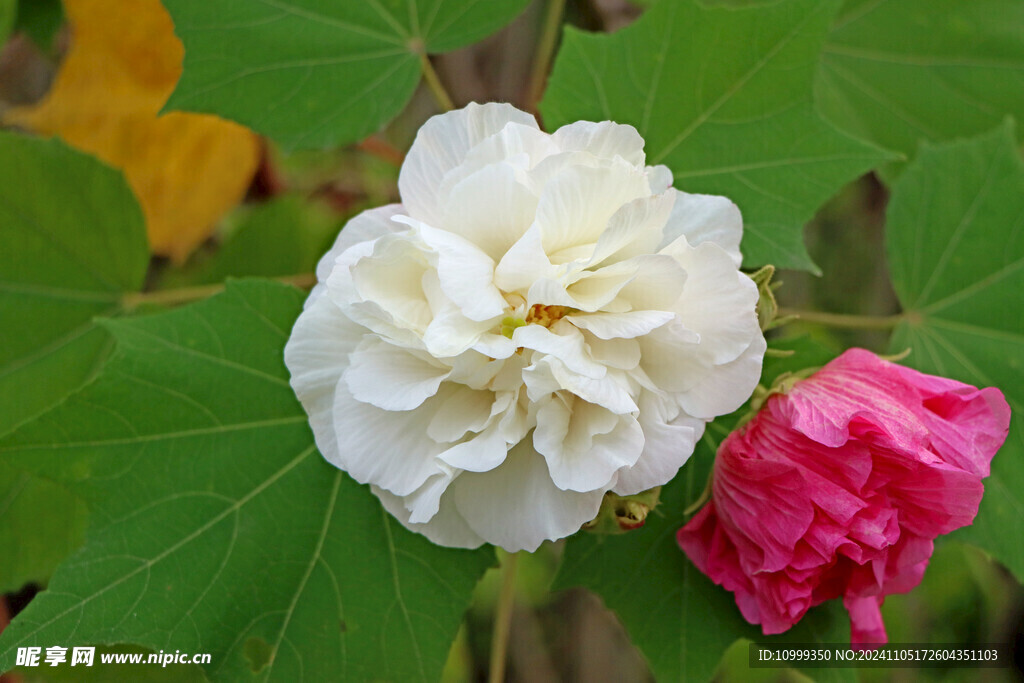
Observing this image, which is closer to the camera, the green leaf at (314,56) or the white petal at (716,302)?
the white petal at (716,302)

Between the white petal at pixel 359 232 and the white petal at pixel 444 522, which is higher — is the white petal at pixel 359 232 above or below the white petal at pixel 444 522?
above

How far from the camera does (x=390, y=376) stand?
1.59 feet

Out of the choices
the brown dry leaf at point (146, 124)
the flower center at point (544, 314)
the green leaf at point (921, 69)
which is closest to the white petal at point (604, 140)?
the flower center at point (544, 314)

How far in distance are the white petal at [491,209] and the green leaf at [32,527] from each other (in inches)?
22.5

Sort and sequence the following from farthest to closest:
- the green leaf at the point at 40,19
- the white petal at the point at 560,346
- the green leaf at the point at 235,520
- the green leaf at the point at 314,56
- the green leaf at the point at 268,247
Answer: the green leaf at the point at 268,247, the green leaf at the point at 40,19, the green leaf at the point at 314,56, the green leaf at the point at 235,520, the white petal at the point at 560,346

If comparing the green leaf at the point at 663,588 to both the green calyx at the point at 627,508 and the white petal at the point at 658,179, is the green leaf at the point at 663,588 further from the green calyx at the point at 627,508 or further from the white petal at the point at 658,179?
the white petal at the point at 658,179

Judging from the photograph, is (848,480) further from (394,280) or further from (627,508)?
(394,280)

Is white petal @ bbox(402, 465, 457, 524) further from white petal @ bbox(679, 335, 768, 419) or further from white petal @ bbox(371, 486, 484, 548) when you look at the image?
white petal @ bbox(679, 335, 768, 419)

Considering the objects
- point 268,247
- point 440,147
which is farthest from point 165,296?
point 440,147

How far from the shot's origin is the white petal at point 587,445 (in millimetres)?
457

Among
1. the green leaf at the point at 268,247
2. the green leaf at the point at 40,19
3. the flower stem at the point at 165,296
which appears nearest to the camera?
the flower stem at the point at 165,296

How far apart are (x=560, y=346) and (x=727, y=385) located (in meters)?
0.13

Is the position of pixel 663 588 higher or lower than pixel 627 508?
lower

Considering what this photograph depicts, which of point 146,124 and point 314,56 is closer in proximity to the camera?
point 314,56
